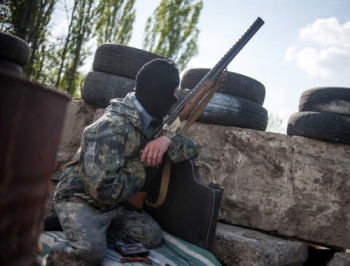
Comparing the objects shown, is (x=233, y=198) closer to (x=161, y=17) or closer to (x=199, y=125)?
(x=199, y=125)

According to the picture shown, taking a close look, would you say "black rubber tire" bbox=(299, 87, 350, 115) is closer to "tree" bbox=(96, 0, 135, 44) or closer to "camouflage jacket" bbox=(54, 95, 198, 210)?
"camouflage jacket" bbox=(54, 95, 198, 210)

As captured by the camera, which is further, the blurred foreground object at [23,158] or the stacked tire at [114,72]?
the stacked tire at [114,72]

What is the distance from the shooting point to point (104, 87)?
12.8 ft

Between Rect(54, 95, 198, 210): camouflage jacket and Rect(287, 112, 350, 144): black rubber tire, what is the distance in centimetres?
151

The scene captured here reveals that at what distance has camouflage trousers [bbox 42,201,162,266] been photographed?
2.14 m

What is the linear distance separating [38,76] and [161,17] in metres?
10.2

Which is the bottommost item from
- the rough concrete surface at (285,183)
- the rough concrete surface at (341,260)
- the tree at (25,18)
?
the rough concrete surface at (341,260)

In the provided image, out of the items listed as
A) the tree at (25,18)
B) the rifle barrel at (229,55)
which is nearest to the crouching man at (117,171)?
the rifle barrel at (229,55)

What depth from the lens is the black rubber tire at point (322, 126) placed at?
3.31m

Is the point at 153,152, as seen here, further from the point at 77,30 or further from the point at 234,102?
the point at 77,30

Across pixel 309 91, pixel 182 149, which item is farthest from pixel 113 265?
pixel 309 91

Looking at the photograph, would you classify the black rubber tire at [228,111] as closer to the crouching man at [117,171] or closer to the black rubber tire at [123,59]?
the black rubber tire at [123,59]

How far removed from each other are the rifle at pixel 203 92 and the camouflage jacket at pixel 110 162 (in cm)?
28

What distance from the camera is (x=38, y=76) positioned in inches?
444
